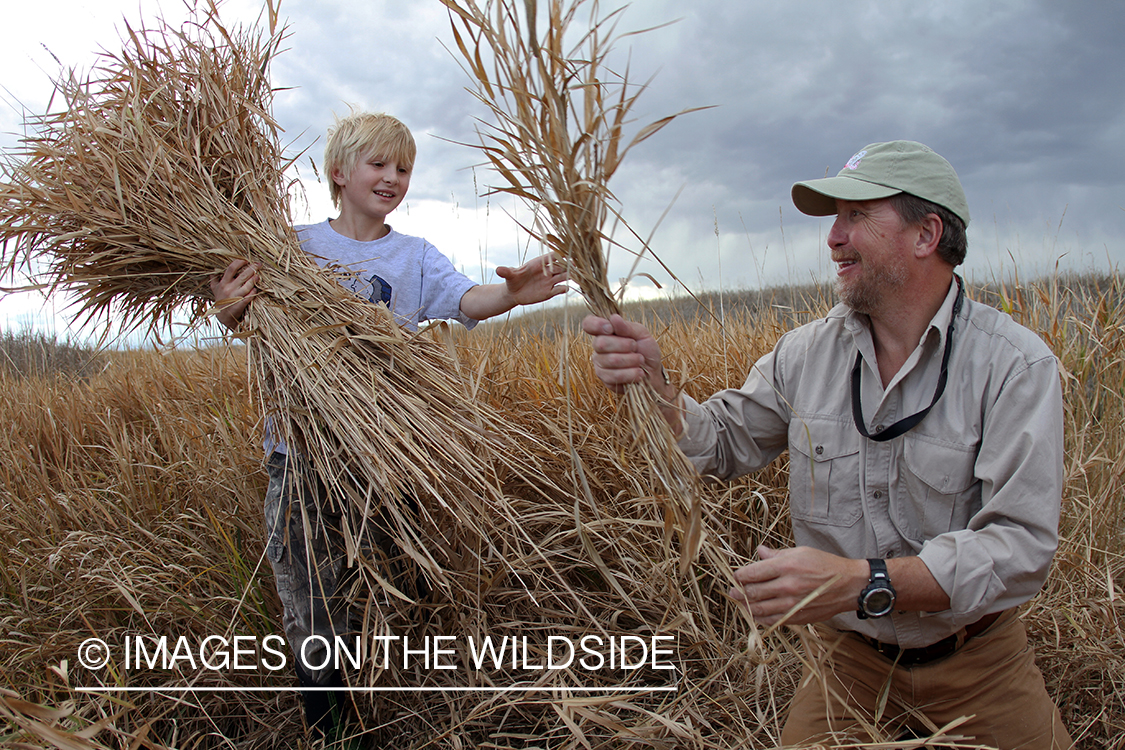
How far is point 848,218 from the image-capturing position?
159 centimetres

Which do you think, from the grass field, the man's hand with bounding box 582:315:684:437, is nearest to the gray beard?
the grass field

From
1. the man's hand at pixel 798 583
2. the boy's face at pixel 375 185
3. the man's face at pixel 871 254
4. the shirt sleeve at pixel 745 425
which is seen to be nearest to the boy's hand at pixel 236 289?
the boy's face at pixel 375 185

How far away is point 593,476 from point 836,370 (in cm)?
87

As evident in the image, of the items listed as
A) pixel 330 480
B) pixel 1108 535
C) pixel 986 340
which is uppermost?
pixel 986 340

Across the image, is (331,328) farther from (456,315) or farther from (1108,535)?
(1108,535)

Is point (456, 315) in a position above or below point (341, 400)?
above

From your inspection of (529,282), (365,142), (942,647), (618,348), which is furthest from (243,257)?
(942,647)

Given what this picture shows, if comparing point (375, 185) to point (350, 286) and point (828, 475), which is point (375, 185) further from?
point (828, 475)

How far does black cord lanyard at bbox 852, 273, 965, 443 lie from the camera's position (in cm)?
143

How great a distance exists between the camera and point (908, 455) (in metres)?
1.45

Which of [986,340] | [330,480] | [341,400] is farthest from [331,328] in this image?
[986,340]

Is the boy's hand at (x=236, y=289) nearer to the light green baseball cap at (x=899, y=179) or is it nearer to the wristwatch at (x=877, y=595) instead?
the light green baseball cap at (x=899, y=179)

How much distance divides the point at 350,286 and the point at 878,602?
1.57 meters

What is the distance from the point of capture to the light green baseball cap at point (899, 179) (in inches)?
58.9
